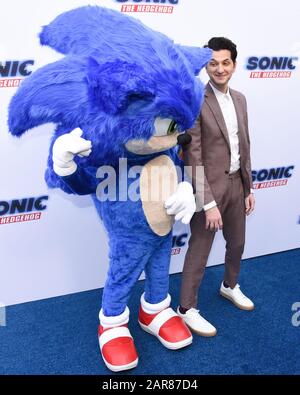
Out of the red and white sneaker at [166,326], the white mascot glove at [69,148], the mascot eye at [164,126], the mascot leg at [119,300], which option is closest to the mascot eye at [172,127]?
the mascot eye at [164,126]

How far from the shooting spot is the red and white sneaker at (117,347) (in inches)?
64.0

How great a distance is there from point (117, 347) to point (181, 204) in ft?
2.19

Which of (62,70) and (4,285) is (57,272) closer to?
(4,285)

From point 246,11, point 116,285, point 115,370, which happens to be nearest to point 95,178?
point 116,285

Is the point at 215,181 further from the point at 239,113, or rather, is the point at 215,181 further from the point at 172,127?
the point at 172,127

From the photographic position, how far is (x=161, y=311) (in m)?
1.83

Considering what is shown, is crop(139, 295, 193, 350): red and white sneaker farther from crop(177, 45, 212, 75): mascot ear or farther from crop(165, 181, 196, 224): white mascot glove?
crop(177, 45, 212, 75): mascot ear

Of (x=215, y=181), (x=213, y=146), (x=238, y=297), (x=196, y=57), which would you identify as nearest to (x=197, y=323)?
(x=238, y=297)

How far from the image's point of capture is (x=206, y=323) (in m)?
1.92

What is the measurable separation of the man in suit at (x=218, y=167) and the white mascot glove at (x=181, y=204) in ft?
0.66

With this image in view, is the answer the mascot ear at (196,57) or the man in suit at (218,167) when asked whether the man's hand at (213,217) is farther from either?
the mascot ear at (196,57)

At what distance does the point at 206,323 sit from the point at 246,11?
63.2 inches

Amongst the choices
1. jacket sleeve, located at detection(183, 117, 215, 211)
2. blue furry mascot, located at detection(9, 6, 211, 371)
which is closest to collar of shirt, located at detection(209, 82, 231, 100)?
jacket sleeve, located at detection(183, 117, 215, 211)

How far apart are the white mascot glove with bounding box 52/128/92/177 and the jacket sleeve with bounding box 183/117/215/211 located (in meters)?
0.55
